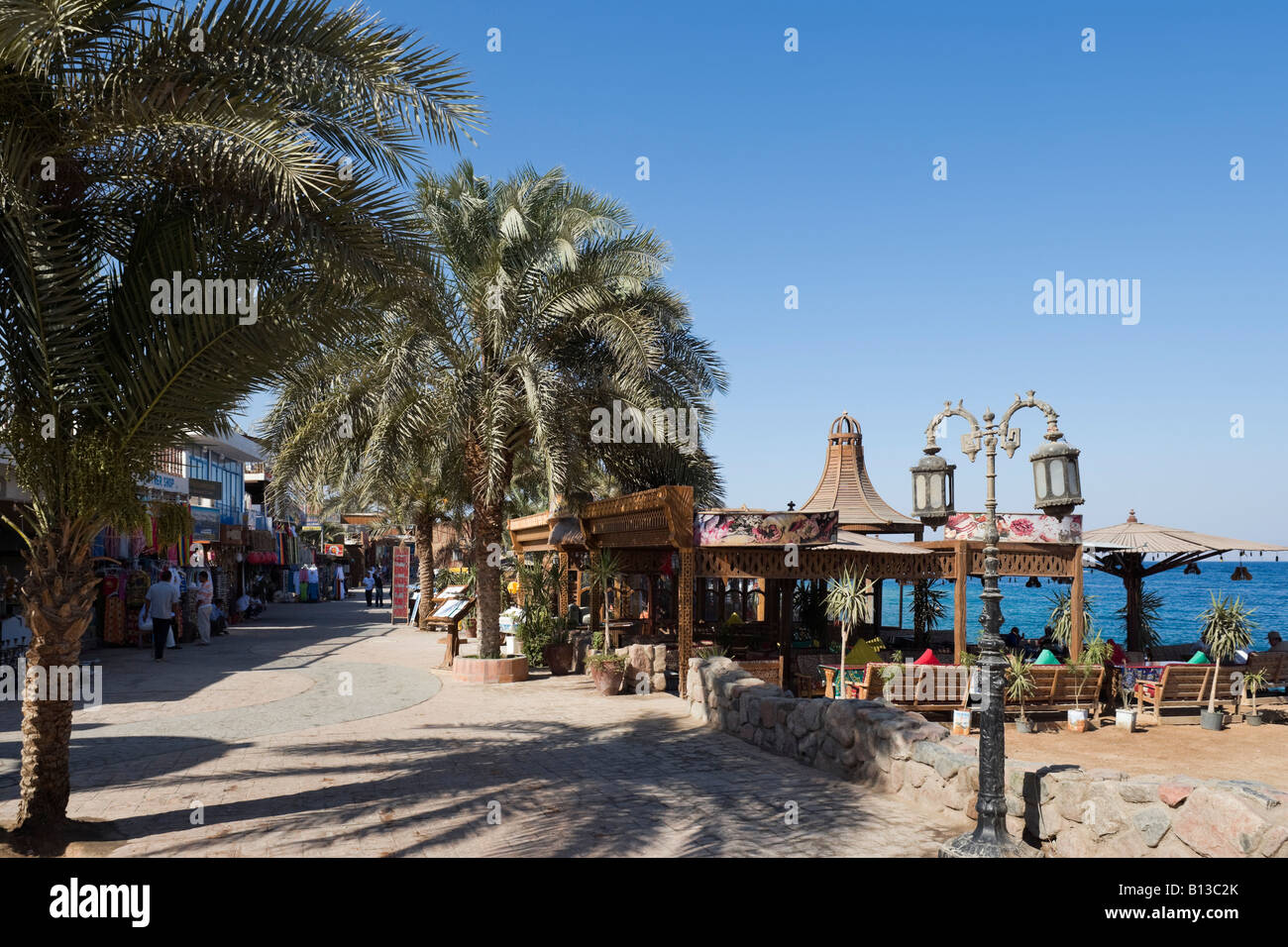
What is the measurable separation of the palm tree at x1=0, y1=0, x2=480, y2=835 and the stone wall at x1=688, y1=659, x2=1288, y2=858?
5807 millimetres

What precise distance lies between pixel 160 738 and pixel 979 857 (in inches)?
336

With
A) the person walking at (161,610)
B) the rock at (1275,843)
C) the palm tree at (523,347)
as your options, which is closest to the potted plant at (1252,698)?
the palm tree at (523,347)

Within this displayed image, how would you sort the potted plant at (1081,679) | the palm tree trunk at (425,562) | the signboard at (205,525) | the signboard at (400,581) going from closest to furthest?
the potted plant at (1081,679), the signboard at (205,525), the signboard at (400,581), the palm tree trunk at (425,562)

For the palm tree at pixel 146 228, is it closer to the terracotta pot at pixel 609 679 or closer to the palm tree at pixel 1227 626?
the terracotta pot at pixel 609 679

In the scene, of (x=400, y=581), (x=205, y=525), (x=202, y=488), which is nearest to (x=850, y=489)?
(x=400, y=581)

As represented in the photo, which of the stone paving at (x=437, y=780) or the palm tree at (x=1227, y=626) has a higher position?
the palm tree at (x=1227, y=626)

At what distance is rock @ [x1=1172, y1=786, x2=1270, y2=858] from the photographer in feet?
16.9


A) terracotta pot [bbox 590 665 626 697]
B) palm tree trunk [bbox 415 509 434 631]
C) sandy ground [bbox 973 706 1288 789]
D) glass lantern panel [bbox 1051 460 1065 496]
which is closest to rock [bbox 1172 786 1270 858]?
glass lantern panel [bbox 1051 460 1065 496]

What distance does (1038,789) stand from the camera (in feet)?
21.2

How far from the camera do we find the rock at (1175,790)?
5.56 metres

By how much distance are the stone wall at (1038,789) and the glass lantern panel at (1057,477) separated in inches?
78.3

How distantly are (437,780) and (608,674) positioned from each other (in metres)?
6.04

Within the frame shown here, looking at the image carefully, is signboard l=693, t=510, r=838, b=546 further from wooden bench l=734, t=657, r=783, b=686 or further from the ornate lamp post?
the ornate lamp post
